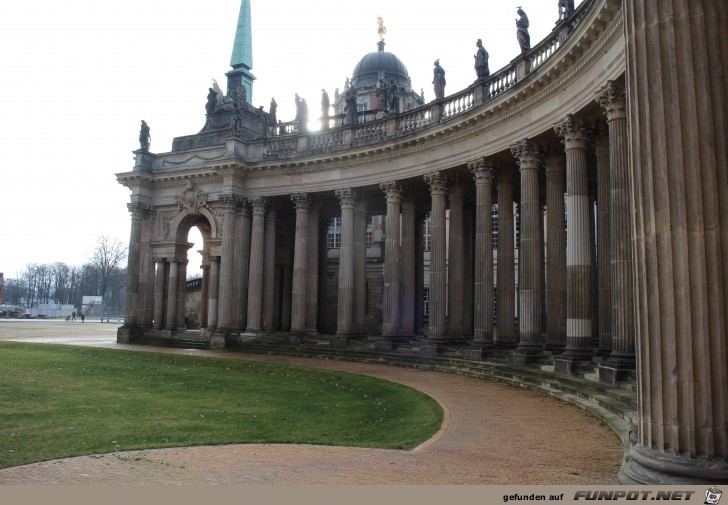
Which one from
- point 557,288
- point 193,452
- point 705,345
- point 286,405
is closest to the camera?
point 705,345

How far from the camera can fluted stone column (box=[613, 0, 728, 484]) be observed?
7.38 m

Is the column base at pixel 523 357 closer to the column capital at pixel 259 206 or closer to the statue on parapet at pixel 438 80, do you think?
the statue on parapet at pixel 438 80

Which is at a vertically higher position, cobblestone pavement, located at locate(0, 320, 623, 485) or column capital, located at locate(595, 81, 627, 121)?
column capital, located at locate(595, 81, 627, 121)

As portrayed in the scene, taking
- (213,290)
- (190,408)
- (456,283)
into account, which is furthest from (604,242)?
(213,290)

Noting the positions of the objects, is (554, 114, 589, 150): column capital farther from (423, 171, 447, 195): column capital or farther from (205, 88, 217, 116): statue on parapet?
(205, 88, 217, 116): statue on parapet

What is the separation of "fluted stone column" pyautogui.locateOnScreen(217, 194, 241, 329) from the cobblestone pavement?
26.5m

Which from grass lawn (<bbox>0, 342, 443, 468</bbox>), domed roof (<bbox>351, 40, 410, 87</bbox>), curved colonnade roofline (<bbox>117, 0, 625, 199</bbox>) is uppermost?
domed roof (<bbox>351, 40, 410, 87</bbox>)

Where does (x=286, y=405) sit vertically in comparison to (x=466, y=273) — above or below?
below

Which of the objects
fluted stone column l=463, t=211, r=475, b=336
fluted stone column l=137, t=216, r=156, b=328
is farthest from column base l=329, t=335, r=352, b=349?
fluted stone column l=137, t=216, r=156, b=328

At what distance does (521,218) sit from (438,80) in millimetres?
10859

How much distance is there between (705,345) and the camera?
739 cm

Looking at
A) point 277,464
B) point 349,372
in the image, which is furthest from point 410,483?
point 349,372

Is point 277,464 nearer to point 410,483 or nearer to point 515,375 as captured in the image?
point 410,483

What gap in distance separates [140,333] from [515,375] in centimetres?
3002
